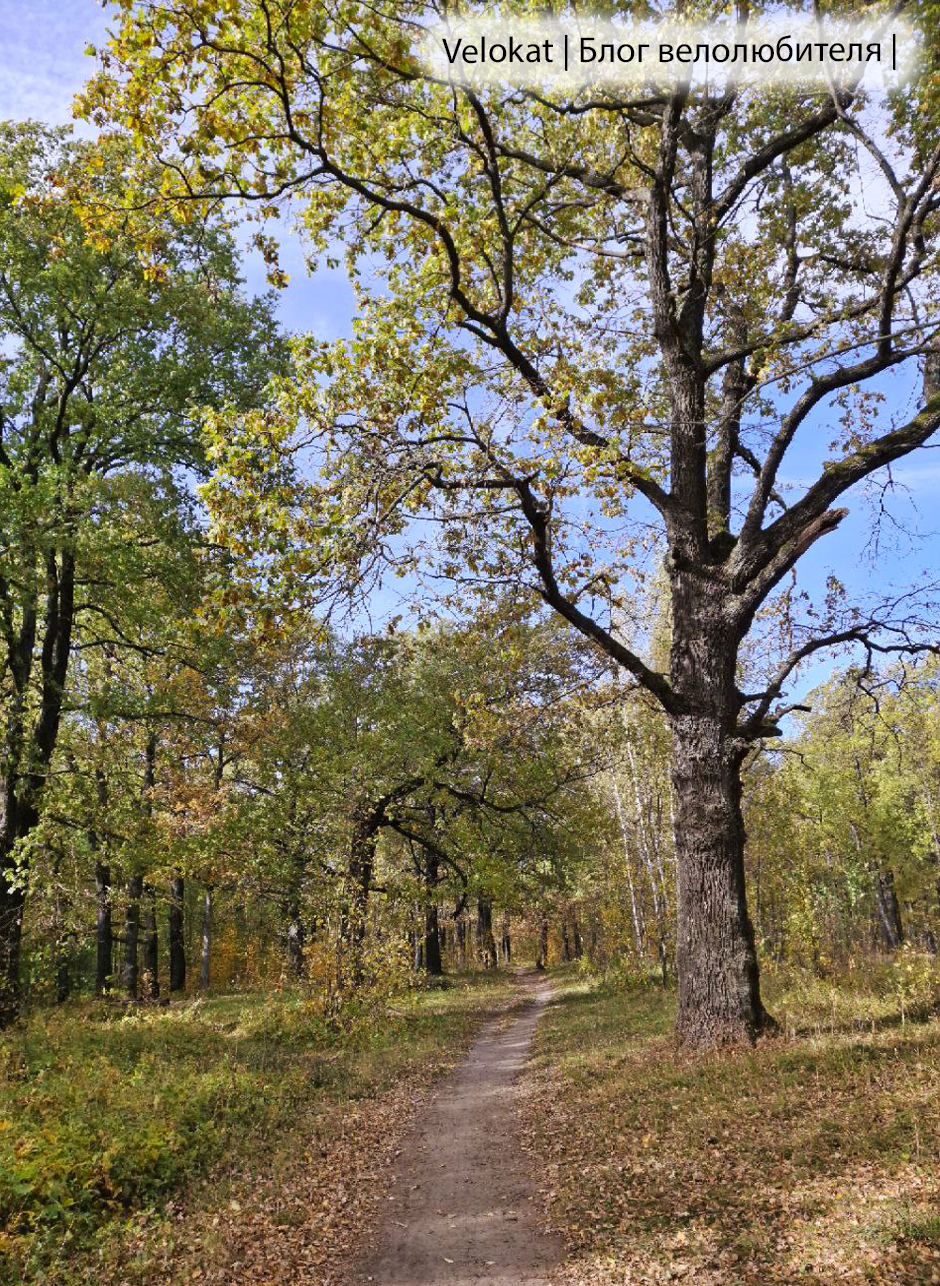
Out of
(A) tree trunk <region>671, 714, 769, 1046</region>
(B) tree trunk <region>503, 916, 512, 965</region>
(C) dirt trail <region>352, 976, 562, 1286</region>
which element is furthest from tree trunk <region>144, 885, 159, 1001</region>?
(B) tree trunk <region>503, 916, 512, 965</region>

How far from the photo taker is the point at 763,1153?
5965 mm

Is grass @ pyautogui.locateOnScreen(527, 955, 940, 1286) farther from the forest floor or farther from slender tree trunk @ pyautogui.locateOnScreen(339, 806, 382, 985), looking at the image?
slender tree trunk @ pyautogui.locateOnScreen(339, 806, 382, 985)

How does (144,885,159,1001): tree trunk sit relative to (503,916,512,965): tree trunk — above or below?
above

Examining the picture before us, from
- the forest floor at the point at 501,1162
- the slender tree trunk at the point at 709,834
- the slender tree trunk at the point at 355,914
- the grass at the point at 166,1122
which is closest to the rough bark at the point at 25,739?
the grass at the point at 166,1122

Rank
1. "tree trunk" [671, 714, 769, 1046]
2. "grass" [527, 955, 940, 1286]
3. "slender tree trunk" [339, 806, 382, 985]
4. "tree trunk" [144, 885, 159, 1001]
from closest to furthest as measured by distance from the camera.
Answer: "grass" [527, 955, 940, 1286] < "tree trunk" [671, 714, 769, 1046] < "slender tree trunk" [339, 806, 382, 985] < "tree trunk" [144, 885, 159, 1001]

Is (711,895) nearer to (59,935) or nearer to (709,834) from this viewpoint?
(709,834)

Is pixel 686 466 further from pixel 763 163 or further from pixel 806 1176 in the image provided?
pixel 806 1176

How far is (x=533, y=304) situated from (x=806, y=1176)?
396 inches

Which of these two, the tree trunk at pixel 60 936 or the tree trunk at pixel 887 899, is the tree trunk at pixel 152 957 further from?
the tree trunk at pixel 887 899

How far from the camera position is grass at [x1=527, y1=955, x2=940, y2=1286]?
4547mm

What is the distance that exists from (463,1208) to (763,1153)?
8.73ft

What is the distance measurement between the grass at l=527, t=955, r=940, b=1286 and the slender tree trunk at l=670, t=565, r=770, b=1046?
53 cm

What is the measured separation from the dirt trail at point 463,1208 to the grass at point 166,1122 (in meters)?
0.59

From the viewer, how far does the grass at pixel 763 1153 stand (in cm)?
455
